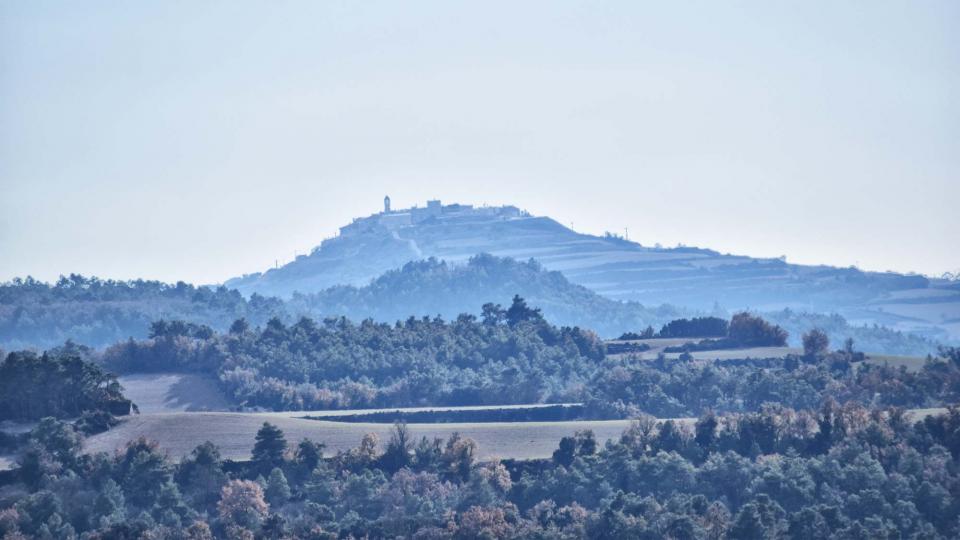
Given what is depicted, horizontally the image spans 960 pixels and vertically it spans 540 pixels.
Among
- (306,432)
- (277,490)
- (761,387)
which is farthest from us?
(761,387)

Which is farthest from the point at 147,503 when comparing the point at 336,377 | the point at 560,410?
the point at 336,377

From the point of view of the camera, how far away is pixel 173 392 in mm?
142375

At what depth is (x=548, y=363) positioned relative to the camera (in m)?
151

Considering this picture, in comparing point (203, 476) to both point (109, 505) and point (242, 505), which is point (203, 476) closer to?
point (242, 505)

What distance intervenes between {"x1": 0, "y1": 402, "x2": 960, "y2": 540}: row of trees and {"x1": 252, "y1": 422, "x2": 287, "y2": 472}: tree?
3.7 inches

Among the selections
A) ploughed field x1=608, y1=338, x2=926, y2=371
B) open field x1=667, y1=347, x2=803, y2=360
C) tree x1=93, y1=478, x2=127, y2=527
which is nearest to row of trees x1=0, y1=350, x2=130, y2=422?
tree x1=93, y1=478, x2=127, y2=527

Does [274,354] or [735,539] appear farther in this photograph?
[274,354]

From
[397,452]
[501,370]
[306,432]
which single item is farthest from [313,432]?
[501,370]

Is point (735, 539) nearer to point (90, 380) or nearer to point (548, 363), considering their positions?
point (90, 380)

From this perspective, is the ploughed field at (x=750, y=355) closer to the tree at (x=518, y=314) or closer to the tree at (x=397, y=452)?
the tree at (x=518, y=314)

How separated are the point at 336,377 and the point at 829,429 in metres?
47.8

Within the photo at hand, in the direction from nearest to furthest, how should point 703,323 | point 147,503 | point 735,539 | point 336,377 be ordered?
point 735,539, point 147,503, point 336,377, point 703,323

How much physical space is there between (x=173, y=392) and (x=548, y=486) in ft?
154

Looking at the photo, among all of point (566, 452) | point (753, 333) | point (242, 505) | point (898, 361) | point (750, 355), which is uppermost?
point (753, 333)
